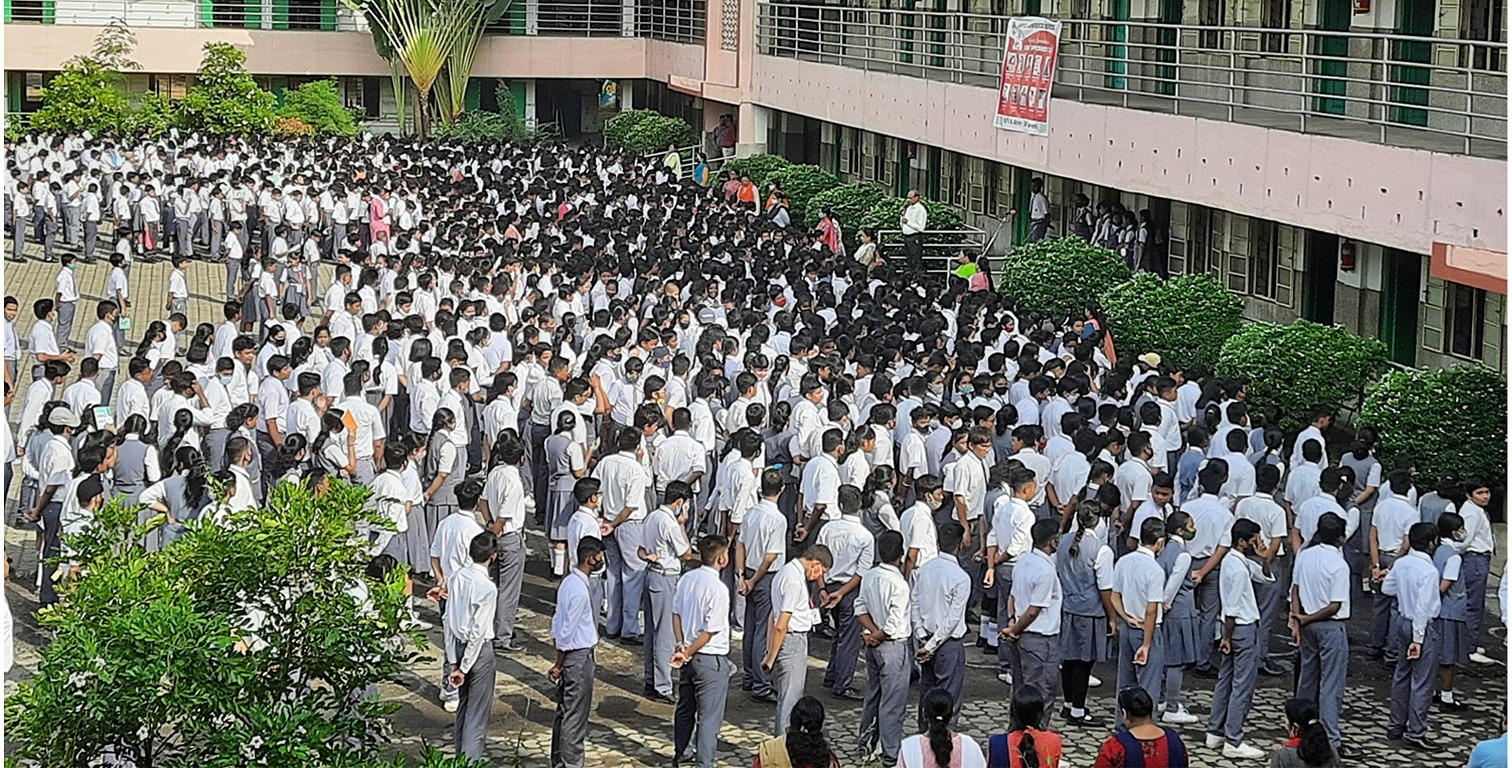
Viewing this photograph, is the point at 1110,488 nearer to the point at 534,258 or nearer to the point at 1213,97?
the point at 534,258

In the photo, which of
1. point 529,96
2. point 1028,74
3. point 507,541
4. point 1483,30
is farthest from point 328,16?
point 507,541

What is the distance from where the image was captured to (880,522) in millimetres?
10961

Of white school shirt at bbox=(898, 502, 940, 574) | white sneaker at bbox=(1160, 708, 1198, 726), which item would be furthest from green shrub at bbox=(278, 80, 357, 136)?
white sneaker at bbox=(1160, 708, 1198, 726)

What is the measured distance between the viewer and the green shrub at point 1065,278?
765 inches

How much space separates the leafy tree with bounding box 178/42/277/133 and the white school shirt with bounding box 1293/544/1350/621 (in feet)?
96.7

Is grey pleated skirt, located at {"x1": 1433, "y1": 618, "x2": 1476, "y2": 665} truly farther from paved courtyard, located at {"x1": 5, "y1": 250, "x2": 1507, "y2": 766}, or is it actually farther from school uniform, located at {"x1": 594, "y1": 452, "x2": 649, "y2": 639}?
school uniform, located at {"x1": 594, "y1": 452, "x2": 649, "y2": 639}

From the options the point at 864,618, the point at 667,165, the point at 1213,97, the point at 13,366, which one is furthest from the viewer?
the point at 667,165

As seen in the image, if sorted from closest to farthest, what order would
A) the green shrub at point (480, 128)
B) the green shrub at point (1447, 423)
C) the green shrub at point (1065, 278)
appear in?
1. the green shrub at point (1447, 423)
2. the green shrub at point (1065, 278)
3. the green shrub at point (480, 128)

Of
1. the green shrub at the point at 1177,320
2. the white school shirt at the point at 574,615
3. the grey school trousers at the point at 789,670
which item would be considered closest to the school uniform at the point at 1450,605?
the grey school trousers at the point at 789,670

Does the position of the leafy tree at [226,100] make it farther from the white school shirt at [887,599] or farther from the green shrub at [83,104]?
the white school shirt at [887,599]

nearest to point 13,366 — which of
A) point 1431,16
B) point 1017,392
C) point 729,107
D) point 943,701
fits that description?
point 1017,392

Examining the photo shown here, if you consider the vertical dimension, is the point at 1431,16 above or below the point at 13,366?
above

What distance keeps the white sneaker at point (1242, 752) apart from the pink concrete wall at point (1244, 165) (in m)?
5.49

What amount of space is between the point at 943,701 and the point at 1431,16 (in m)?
13.3
